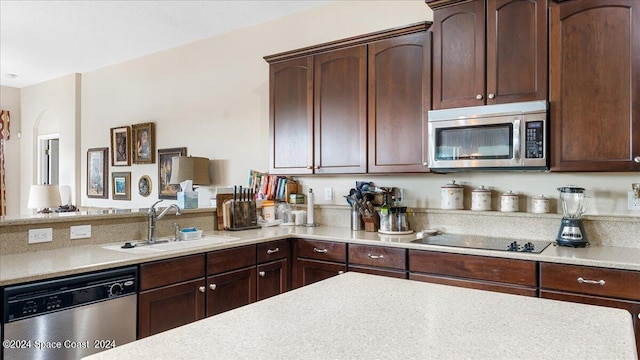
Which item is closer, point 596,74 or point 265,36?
point 596,74

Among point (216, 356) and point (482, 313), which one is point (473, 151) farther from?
point (216, 356)

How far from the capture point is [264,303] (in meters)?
1.30

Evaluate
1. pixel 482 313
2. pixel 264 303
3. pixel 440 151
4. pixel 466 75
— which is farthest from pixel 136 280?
pixel 466 75

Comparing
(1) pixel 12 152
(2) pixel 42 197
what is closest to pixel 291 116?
(2) pixel 42 197

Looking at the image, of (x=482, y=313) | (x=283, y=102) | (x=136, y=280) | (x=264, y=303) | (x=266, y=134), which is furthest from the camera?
(x=266, y=134)

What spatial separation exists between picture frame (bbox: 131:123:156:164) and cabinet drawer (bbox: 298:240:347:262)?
2.82 metres

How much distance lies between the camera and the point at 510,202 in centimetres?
280

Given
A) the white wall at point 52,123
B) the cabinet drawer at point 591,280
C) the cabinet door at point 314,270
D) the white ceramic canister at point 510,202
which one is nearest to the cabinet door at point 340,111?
the cabinet door at point 314,270

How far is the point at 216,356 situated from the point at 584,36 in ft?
8.14

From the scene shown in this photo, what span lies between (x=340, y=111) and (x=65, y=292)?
6.93 ft

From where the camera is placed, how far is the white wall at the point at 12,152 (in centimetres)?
688

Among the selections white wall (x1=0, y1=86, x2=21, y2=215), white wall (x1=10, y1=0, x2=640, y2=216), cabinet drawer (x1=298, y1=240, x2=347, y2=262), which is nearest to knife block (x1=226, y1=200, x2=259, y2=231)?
cabinet drawer (x1=298, y1=240, x2=347, y2=262)

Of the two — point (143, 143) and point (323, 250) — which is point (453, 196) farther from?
point (143, 143)

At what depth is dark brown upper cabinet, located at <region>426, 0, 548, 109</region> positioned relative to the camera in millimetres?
2473
